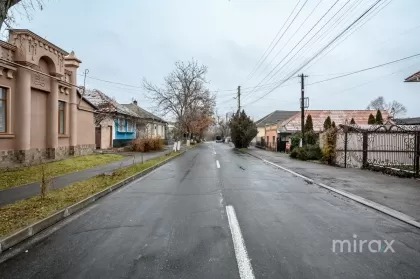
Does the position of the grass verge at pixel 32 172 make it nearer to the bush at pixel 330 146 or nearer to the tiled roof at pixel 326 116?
the bush at pixel 330 146

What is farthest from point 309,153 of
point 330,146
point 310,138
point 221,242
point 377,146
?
point 221,242

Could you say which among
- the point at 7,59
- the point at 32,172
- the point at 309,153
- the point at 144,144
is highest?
the point at 7,59

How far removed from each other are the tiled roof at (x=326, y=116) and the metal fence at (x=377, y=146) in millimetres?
22176

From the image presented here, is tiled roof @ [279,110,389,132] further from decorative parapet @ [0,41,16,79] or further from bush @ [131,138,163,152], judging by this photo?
decorative parapet @ [0,41,16,79]

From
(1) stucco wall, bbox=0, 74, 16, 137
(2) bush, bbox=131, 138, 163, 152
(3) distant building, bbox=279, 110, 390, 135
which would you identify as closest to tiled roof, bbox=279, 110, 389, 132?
(3) distant building, bbox=279, 110, 390, 135

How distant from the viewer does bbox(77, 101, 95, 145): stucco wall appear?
23208mm

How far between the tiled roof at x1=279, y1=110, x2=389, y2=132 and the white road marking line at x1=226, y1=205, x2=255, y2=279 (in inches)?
1424

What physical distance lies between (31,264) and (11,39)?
48.6 feet

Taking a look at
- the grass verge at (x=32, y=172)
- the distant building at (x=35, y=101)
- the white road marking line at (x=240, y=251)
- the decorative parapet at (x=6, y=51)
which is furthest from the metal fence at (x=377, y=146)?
the decorative parapet at (x=6, y=51)

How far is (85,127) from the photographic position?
24.3m

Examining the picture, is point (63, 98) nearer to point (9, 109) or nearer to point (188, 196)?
point (9, 109)

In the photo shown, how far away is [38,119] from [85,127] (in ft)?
22.7

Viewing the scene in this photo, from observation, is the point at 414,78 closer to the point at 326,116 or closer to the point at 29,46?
the point at 29,46

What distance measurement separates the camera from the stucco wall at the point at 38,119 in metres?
16.9
